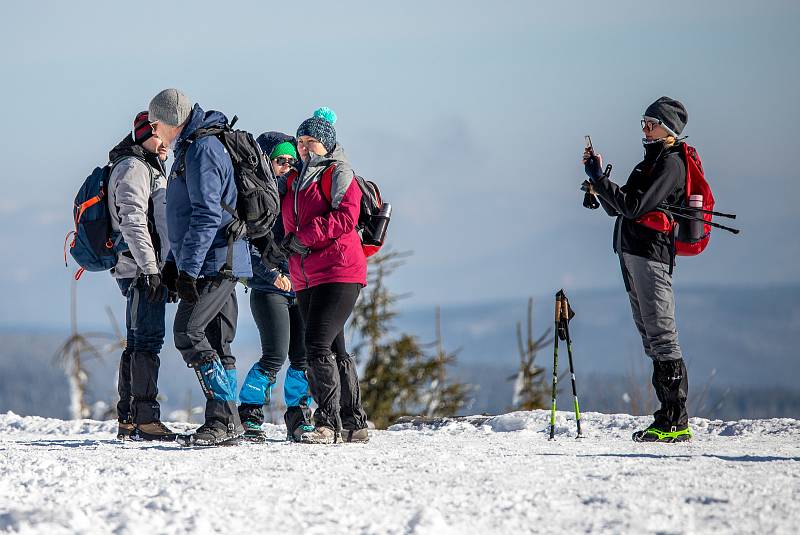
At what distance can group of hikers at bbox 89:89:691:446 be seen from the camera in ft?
22.9

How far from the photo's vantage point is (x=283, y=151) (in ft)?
27.8

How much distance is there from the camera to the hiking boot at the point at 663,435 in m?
7.82

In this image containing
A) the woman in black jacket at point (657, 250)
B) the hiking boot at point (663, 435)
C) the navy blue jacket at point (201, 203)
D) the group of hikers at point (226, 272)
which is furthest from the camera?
the hiking boot at point (663, 435)

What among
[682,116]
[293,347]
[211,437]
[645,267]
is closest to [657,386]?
[645,267]

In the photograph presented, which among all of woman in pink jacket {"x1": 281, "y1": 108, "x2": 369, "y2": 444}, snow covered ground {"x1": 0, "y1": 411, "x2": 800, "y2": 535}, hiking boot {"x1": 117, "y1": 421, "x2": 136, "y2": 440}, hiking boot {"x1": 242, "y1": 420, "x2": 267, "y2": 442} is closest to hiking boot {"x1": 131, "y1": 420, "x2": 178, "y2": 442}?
hiking boot {"x1": 117, "y1": 421, "x2": 136, "y2": 440}

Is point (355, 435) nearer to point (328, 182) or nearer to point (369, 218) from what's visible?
point (369, 218)

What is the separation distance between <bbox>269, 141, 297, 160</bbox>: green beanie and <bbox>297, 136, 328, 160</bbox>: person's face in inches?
45.9

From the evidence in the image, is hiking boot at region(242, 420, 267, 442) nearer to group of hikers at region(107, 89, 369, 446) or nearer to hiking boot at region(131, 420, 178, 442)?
group of hikers at region(107, 89, 369, 446)

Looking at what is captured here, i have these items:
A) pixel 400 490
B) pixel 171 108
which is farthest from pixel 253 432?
pixel 400 490

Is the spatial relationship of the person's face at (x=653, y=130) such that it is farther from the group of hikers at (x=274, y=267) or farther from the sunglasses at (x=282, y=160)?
the sunglasses at (x=282, y=160)

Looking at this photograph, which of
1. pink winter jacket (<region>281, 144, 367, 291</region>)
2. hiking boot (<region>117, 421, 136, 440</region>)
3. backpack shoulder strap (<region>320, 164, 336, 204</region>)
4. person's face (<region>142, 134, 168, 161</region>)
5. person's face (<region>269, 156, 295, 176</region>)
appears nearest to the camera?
pink winter jacket (<region>281, 144, 367, 291</region>)

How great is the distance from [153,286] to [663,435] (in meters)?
4.08

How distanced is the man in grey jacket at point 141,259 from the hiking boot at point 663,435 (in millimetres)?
3714

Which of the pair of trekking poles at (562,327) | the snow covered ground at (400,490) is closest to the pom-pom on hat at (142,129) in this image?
the snow covered ground at (400,490)
